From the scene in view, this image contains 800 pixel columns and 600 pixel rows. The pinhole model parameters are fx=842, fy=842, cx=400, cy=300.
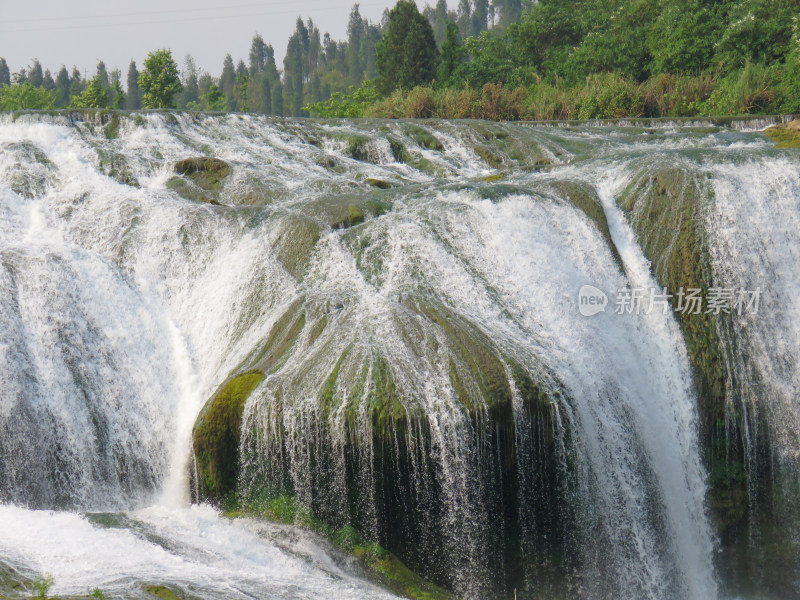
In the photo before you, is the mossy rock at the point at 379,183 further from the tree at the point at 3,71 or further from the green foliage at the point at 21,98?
the tree at the point at 3,71

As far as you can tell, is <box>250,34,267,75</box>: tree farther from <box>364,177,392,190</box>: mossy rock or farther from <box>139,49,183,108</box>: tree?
<box>364,177,392,190</box>: mossy rock

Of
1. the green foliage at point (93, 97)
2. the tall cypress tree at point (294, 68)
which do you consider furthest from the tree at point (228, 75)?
the green foliage at point (93, 97)

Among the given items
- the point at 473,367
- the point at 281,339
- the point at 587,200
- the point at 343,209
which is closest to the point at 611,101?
the point at 587,200

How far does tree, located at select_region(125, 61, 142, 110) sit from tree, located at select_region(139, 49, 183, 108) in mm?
51532

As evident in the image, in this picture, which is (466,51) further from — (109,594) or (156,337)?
(109,594)

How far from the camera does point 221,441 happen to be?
8.20 m

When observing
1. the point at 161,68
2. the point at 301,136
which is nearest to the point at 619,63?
the point at 301,136

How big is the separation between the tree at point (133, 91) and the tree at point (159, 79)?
169 ft

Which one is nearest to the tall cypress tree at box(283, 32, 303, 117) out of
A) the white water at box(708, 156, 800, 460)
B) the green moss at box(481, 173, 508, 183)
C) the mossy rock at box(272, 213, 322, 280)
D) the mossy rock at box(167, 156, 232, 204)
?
the mossy rock at box(167, 156, 232, 204)

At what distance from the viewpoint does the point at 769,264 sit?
1062 cm

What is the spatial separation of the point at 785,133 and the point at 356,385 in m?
12.2

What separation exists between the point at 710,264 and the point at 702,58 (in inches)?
819

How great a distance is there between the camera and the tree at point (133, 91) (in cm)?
9038

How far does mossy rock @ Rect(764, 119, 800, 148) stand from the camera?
15300 millimetres
